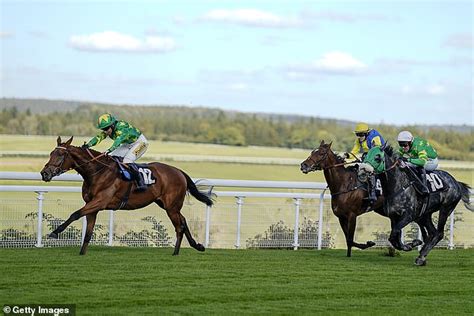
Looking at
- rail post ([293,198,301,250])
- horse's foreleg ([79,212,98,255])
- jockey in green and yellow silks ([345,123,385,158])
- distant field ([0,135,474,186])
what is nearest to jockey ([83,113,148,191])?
horse's foreleg ([79,212,98,255])

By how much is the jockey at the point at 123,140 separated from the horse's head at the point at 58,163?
29 cm

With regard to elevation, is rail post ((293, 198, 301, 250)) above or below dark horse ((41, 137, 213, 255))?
below

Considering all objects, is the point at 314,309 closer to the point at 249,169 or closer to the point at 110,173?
the point at 110,173

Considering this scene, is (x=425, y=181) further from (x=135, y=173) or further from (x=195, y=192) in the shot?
(x=135, y=173)

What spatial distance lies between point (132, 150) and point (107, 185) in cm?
68

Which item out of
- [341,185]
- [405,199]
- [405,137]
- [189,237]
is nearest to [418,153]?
[405,137]

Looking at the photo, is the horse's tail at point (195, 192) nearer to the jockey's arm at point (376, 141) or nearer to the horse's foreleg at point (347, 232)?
the horse's foreleg at point (347, 232)

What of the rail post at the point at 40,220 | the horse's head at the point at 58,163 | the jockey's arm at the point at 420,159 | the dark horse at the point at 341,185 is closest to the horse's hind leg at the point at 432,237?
the jockey's arm at the point at 420,159

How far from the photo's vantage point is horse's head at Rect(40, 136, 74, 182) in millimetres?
11094

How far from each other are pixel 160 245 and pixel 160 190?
177cm

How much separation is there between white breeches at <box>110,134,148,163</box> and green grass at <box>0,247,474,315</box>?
3.67 ft

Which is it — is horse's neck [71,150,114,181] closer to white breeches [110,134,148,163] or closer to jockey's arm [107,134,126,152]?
jockey's arm [107,134,126,152]

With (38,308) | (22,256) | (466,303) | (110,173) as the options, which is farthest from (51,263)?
(466,303)

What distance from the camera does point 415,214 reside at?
11789 mm
